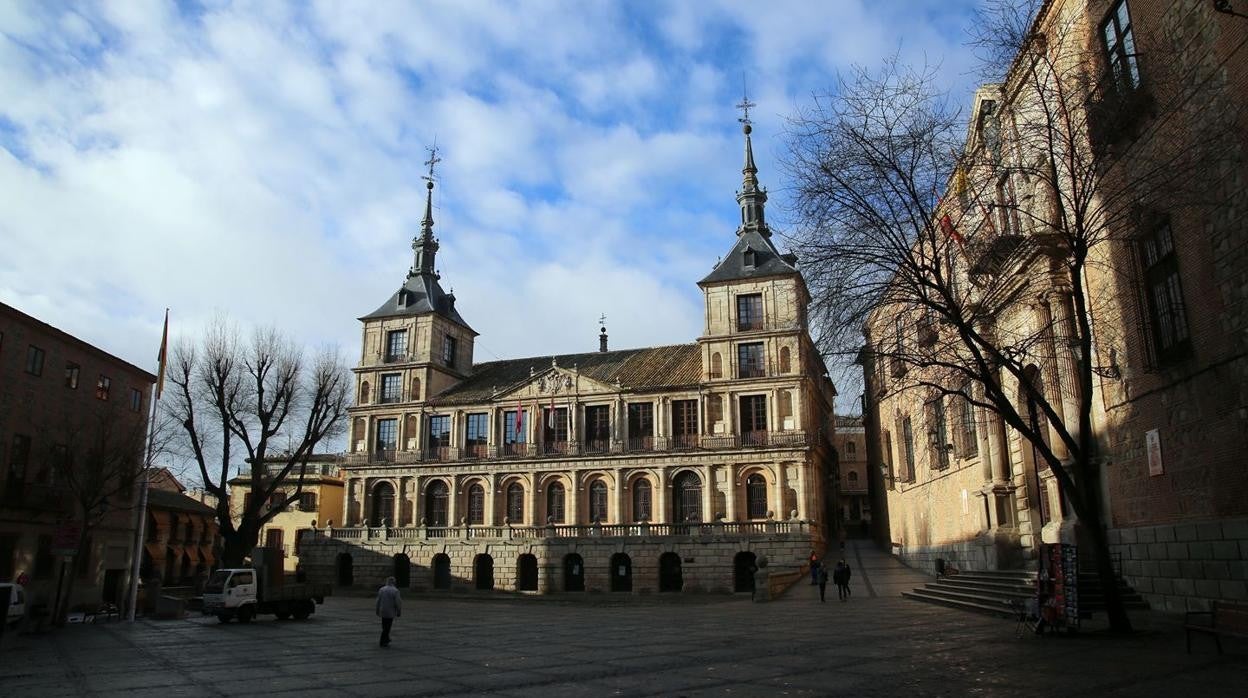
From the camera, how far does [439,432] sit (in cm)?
5316

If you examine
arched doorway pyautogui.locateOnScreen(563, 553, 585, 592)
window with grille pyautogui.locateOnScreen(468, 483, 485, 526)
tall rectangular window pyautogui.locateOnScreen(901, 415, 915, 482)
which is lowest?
arched doorway pyautogui.locateOnScreen(563, 553, 585, 592)

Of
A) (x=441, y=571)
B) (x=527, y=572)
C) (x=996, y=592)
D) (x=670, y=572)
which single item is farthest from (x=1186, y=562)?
(x=441, y=571)

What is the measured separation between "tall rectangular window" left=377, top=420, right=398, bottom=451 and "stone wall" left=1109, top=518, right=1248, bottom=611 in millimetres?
45026

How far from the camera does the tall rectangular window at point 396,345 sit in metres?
56.0

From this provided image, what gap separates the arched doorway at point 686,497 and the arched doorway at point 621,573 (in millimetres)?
3652

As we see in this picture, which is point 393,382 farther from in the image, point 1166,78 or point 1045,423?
point 1166,78

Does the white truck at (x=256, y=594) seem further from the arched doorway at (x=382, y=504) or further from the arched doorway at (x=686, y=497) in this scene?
the arched doorway at (x=382, y=504)

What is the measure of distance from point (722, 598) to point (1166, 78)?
94.7ft

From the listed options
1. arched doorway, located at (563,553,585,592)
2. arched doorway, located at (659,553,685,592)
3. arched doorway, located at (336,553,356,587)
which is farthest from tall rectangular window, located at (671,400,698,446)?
arched doorway, located at (336,553,356,587)

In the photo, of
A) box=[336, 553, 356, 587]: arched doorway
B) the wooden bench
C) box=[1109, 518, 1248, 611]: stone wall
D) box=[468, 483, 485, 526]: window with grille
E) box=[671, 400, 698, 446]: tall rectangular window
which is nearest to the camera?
the wooden bench

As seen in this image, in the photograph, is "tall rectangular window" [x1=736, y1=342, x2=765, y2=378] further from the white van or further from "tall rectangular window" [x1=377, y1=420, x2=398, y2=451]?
the white van

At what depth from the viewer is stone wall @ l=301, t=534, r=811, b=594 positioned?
138 ft

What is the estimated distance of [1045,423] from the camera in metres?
20.4

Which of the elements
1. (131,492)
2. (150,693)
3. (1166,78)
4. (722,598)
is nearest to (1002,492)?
(1166,78)
